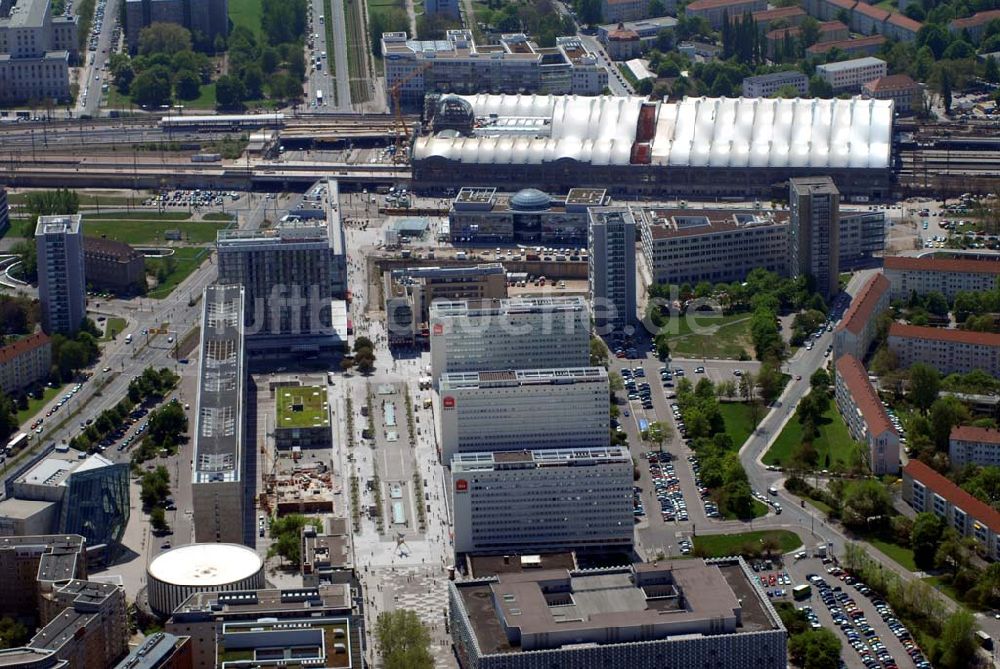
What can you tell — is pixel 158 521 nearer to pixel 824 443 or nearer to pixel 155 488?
pixel 155 488

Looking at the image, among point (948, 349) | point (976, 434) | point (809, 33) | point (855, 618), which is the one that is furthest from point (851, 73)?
point (855, 618)

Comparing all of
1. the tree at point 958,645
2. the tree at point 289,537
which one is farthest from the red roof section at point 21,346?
the tree at point 958,645

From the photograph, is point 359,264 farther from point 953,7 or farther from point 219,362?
point 953,7

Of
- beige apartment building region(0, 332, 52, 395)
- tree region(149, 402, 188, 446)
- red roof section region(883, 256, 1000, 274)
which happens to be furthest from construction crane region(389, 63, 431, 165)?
tree region(149, 402, 188, 446)

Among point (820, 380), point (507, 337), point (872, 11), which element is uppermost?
point (872, 11)

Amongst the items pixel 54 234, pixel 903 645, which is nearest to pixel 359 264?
pixel 54 234

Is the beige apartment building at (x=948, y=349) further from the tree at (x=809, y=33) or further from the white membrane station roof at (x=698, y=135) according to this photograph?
the tree at (x=809, y=33)

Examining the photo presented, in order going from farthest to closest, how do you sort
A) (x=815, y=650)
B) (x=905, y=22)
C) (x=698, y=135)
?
(x=905, y=22) < (x=698, y=135) < (x=815, y=650)
